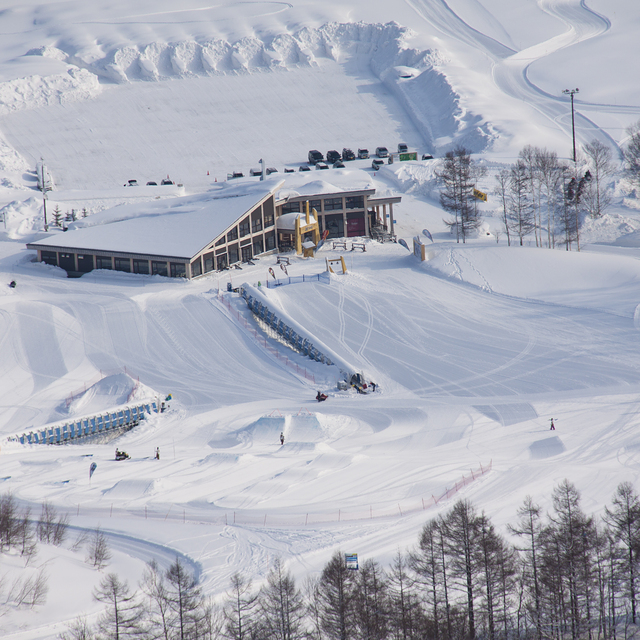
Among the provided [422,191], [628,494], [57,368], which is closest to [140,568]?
[628,494]

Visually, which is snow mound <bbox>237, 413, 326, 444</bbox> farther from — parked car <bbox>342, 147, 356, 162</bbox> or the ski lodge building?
parked car <bbox>342, 147, 356, 162</bbox>

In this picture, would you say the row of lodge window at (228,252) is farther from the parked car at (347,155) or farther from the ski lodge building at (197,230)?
the parked car at (347,155)

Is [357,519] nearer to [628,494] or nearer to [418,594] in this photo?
[418,594]

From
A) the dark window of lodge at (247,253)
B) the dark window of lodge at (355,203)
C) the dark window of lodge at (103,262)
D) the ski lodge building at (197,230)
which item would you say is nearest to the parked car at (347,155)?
the ski lodge building at (197,230)

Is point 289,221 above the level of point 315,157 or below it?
below

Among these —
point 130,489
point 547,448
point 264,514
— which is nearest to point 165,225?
point 130,489

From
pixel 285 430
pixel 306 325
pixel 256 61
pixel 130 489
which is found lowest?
pixel 285 430

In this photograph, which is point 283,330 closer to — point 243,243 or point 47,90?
point 243,243

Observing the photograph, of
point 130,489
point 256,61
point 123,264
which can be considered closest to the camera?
point 130,489
